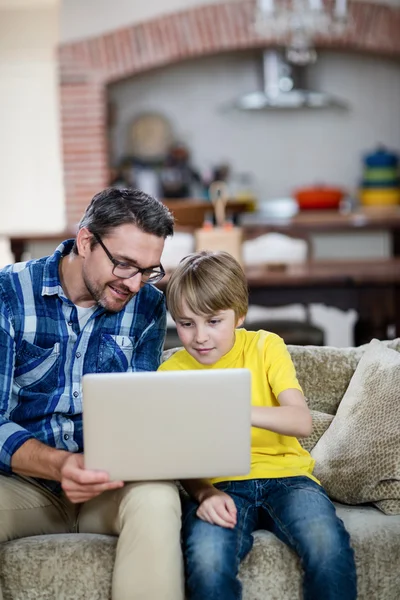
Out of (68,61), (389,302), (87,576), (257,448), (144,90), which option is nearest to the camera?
(87,576)

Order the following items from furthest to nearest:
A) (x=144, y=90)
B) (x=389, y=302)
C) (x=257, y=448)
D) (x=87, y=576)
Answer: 1. (x=144, y=90)
2. (x=389, y=302)
3. (x=257, y=448)
4. (x=87, y=576)

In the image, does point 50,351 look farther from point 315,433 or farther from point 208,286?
point 315,433

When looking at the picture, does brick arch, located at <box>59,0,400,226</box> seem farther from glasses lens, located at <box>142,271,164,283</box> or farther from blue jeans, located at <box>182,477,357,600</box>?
blue jeans, located at <box>182,477,357,600</box>

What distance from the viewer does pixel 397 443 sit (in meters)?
1.91

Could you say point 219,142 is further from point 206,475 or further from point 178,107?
point 206,475

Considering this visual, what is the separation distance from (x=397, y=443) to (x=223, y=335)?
470 millimetres

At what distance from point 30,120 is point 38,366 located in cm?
607

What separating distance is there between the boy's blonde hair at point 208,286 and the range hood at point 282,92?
559cm

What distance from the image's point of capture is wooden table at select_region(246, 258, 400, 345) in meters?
3.45

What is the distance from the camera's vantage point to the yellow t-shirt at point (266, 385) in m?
1.77

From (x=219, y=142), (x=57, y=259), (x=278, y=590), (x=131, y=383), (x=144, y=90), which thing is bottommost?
(x=278, y=590)

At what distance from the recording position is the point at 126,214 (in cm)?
178

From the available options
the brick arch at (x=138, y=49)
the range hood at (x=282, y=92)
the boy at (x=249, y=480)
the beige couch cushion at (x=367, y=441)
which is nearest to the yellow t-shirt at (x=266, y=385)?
the boy at (x=249, y=480)

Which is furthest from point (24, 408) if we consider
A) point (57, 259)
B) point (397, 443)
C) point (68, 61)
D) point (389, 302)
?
point (68, 61)
